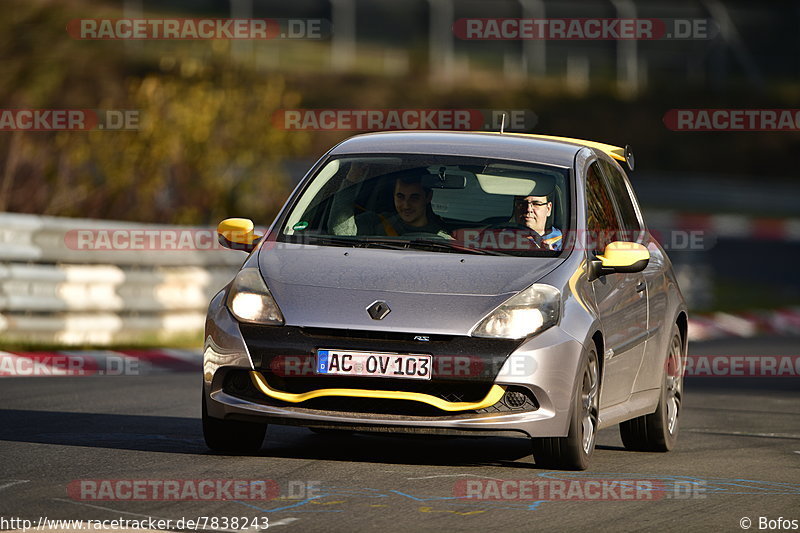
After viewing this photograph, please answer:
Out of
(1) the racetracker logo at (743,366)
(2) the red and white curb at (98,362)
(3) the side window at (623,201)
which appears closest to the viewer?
(3) the side window at (623,201)

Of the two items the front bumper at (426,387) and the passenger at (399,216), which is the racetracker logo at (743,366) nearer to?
the passenger at (399,216)

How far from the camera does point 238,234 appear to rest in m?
8.93

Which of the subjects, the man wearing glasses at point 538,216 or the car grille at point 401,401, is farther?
the man wearing glasses at point 538,216

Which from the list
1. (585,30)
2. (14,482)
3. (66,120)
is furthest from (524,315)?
(585,30)

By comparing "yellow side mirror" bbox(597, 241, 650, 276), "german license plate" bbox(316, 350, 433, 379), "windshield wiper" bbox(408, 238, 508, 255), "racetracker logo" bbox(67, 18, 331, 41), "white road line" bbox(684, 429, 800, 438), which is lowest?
"white road line" bbox(684, 429, 800, 438)

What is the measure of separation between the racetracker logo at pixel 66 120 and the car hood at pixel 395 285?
32.2 ft

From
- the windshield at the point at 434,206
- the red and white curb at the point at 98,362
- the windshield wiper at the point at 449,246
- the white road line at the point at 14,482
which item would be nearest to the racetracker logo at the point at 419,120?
the red and white curb at the point at 98,362

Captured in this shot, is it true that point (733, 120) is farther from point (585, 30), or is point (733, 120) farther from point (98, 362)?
point (98, 362)

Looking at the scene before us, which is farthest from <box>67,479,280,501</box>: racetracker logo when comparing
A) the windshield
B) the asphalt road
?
the windshield

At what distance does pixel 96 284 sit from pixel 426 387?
7.93 m

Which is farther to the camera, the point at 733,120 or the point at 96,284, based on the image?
the point at 733,120

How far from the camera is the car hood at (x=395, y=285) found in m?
7.88

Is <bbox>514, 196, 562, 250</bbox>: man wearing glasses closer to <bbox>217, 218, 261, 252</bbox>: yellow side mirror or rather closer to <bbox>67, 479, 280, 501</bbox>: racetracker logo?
<bbox>217, 218, 261, 252</bbox>: yellow side mirror

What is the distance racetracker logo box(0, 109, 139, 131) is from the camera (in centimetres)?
1933
